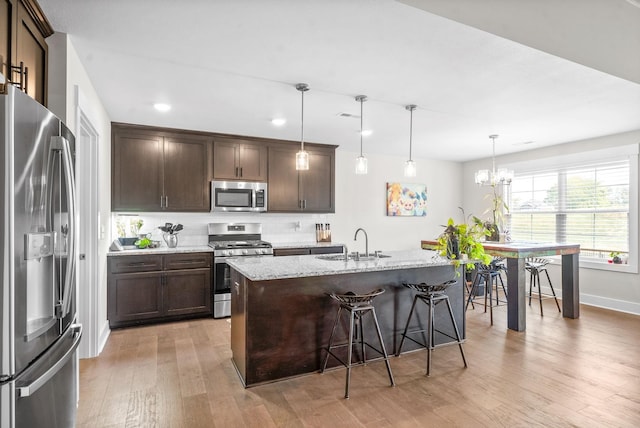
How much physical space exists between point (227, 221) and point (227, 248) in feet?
2.30

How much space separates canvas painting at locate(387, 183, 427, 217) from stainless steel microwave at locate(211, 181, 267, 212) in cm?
254

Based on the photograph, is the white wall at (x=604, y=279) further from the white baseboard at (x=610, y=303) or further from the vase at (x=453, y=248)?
the vase at (x=453, y=248)

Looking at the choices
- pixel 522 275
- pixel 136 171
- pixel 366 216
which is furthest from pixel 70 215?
pixel 366 216

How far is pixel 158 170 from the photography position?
4.57m

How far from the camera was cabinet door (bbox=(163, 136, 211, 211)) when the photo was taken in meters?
4.63

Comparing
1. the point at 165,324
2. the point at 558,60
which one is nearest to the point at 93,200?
the point at 165,324

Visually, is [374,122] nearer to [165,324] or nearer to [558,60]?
[558,60]

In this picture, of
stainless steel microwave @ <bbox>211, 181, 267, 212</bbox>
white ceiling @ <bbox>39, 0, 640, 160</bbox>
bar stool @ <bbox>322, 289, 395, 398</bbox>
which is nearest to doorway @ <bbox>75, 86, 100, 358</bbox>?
white ceiling @ <bbox>39, 0, 640, 160</bbox>

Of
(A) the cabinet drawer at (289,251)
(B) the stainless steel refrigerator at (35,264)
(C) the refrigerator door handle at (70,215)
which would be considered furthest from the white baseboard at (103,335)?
(A) the cabinet drawer at (289,251)

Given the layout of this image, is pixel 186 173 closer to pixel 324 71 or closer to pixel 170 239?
pixel 170 239

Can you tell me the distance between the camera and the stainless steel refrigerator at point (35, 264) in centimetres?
131

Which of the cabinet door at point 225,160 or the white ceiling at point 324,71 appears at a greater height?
the white ceiling at point 324,71

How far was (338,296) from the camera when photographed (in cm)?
269

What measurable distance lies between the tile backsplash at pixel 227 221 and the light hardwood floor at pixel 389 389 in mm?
1567
